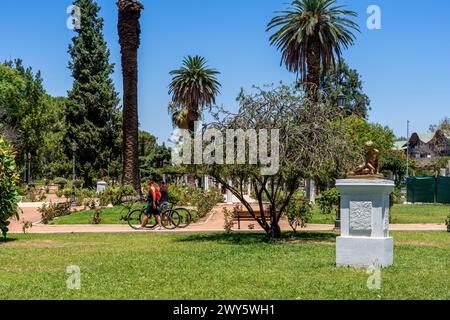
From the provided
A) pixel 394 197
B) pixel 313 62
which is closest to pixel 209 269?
pixel 394 197

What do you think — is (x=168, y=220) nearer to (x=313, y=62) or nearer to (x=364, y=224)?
(x=364, y=224)

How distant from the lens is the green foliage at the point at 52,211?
82.6 feet

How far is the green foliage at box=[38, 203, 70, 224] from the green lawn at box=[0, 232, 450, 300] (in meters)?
6.42

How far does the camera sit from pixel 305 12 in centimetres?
3781

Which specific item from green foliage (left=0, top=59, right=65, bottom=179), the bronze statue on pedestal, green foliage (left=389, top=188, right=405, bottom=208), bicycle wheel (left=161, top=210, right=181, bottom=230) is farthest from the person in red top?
green foliage (left=0, top=59, right=65, bottom=179)

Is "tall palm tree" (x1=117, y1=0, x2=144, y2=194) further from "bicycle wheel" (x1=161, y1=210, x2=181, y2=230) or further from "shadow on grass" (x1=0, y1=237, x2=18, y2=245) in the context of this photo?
"shadow on grass" (x1=0, y1=237, x2=18, y2=245)

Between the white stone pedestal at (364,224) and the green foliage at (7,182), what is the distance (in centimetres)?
943

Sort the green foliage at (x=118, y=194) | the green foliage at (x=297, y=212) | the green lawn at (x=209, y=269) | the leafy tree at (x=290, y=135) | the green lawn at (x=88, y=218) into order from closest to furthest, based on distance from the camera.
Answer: the green lawn at (x=209, y=269) → the leafy tree at (x=290, y=135) → the green foliage at (x=297, y=212) → the green lawn at (x=88, y=218) → the green foliage at (x=118, y=194)

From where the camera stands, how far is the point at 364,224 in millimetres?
12023

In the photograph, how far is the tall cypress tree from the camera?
5628 centimetres

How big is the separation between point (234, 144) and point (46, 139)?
5723cm

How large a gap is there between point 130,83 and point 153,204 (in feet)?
47.5

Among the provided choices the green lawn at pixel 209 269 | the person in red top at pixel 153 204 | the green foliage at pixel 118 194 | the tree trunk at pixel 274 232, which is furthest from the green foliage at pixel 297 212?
the green foliage at pixel 118 194

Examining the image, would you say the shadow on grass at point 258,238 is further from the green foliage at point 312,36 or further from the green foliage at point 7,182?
the green foliage at point 312,36
